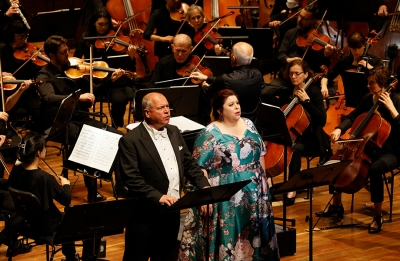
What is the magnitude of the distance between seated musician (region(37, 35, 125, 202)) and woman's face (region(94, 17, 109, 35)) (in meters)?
1.17

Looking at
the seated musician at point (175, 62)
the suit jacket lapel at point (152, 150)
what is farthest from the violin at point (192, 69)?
the suit jacket lapel at point (152, 150)

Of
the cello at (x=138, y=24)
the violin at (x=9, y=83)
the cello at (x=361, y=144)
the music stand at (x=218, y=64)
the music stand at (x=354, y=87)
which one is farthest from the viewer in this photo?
the cello at (x=138, y=24)

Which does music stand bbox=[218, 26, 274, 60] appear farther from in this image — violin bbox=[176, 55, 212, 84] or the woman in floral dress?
the woman in floral dress

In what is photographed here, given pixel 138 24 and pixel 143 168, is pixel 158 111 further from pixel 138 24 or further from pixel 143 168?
pixel 138 24

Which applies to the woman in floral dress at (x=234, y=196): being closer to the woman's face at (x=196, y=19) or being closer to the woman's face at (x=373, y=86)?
the woman's face at (x=373, y=86)

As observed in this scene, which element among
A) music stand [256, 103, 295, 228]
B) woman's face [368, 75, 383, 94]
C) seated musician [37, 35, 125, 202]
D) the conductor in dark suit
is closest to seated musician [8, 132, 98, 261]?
the conductor in dark suit

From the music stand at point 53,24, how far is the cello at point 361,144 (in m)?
3.73

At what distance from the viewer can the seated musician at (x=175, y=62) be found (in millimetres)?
7199

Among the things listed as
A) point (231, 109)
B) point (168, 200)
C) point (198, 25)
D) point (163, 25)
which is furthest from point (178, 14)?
point (168, 200)

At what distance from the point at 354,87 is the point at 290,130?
31.1 inches

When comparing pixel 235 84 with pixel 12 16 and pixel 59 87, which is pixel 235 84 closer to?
pixel 59 87

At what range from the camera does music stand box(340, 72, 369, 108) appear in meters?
6.86

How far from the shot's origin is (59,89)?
686cm

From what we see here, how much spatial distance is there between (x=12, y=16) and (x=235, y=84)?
3104 millimetres
